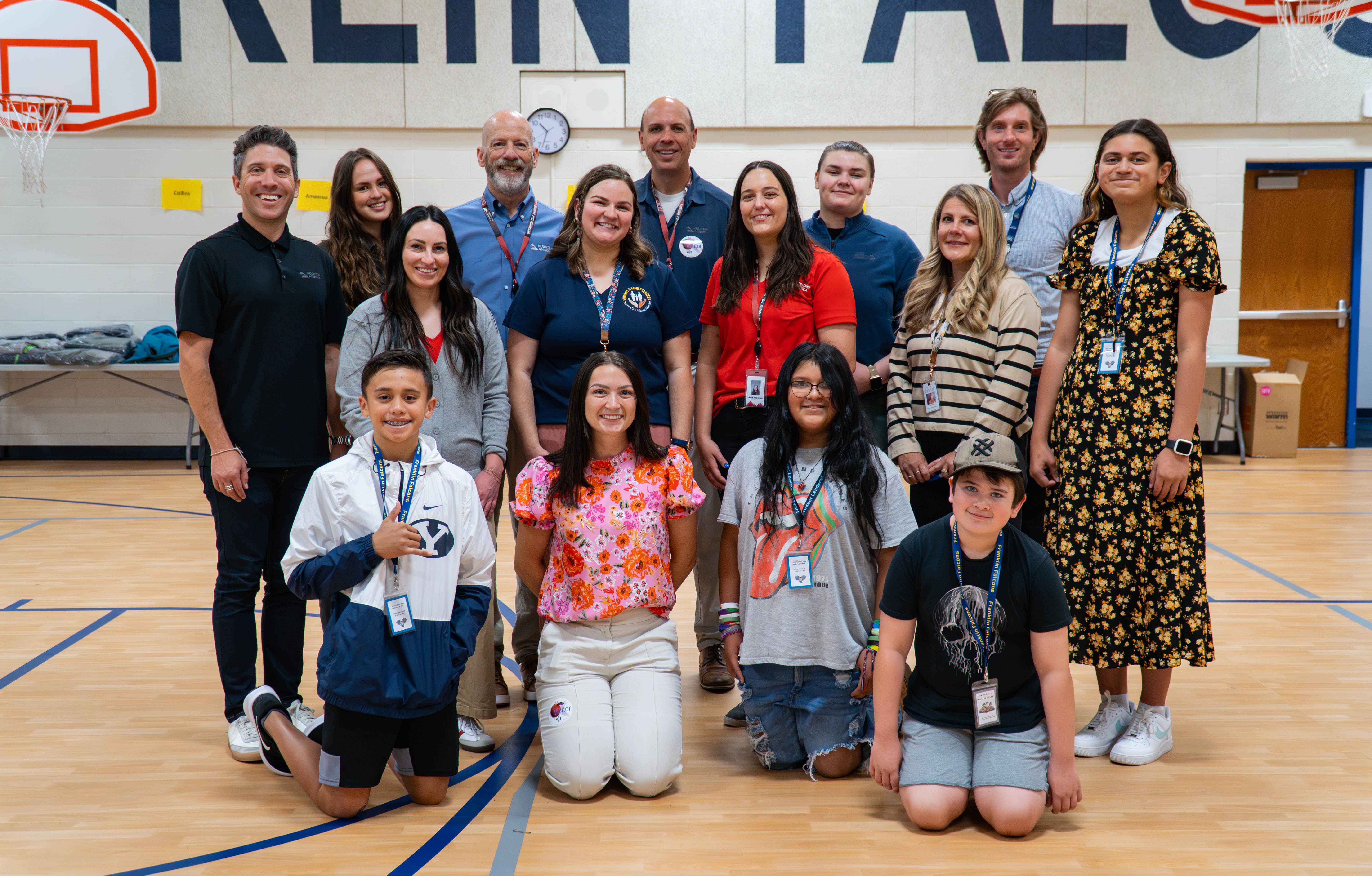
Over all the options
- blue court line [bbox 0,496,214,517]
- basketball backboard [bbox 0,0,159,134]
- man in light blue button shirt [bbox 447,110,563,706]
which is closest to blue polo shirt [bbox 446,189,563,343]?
man in light blue button shirt [bbox 447,110,563,706]

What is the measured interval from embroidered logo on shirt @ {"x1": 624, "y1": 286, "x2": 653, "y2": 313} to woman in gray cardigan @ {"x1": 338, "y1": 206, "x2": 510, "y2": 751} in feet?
1.23

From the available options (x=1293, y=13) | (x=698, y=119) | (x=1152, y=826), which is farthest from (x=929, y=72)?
(x=1152, y=826)

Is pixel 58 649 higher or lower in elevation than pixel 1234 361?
lower

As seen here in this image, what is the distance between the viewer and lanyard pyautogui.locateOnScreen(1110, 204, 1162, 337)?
2.55 metres

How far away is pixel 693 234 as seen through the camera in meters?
3.32

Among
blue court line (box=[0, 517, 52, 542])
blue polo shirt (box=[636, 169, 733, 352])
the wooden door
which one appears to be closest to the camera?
blue polo shirt (box=[636, 169, 733, 352])

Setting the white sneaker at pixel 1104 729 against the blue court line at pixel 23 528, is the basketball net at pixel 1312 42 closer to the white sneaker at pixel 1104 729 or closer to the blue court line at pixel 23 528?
the white sneaker at pixel 1104 729

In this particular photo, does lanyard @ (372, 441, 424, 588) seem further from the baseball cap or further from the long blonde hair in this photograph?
the long blonde hair

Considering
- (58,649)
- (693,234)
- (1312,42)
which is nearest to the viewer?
(693,234)

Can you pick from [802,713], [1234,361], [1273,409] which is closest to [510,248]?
[802,713]

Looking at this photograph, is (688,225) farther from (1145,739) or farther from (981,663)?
(1145,739)

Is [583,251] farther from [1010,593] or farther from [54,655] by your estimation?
[54,655]

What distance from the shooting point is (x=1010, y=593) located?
221cm

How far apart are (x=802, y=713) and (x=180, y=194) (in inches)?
270
